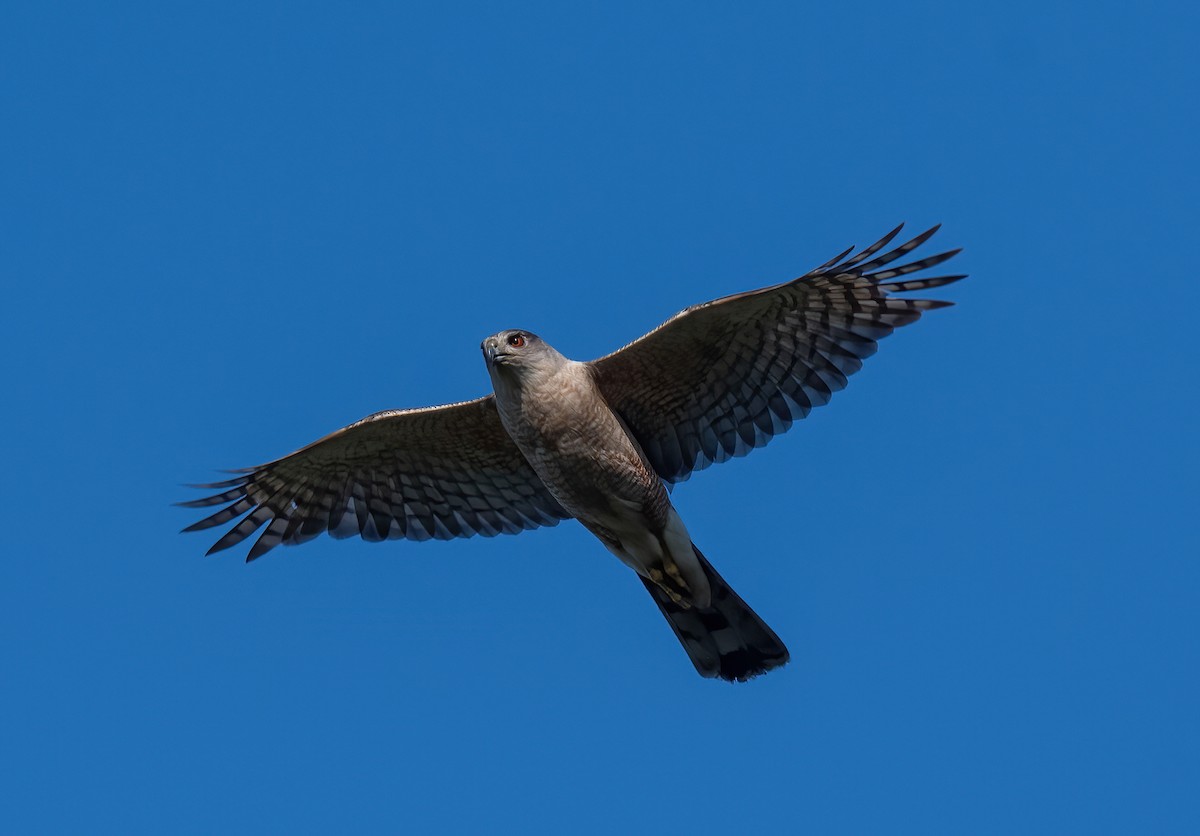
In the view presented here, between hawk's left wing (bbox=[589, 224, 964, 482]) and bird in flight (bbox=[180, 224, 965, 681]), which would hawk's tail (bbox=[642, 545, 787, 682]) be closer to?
bird in flight (bbox=[180, 224, 965, 681])

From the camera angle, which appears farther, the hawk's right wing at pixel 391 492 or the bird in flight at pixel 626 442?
the hawk's right wing at pixel 391 492

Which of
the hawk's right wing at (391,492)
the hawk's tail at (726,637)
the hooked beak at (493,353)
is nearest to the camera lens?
the hooked beak at (493,353)

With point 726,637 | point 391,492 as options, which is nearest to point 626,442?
point 726,637

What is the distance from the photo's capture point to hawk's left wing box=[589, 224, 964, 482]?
11320mm

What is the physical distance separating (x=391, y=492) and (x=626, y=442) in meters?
2.29

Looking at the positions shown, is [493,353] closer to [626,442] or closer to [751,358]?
[626,442]

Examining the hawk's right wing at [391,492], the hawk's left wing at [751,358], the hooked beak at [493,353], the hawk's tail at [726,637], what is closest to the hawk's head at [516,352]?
the hooked beak at [493,353]

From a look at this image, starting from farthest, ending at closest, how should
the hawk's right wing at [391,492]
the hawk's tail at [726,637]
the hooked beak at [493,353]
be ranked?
the hawk's right wing at [391,492] < the hawk's tail at [726,637] < the hooked beak at [493,353]

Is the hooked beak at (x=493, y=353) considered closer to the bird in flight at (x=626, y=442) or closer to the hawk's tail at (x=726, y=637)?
the bird in flight at (x=626, y=442)

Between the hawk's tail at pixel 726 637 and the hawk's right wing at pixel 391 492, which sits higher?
Answer: the hawk's right wing at pixel 391 492

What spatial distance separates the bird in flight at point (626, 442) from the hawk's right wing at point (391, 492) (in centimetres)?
1

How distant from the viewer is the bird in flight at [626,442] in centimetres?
1138

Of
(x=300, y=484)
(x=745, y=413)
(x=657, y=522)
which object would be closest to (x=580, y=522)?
(x=657, y=522)

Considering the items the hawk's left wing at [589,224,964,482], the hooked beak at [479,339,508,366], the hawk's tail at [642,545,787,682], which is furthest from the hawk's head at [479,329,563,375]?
the hawk's tail at [642,545,787,682]
